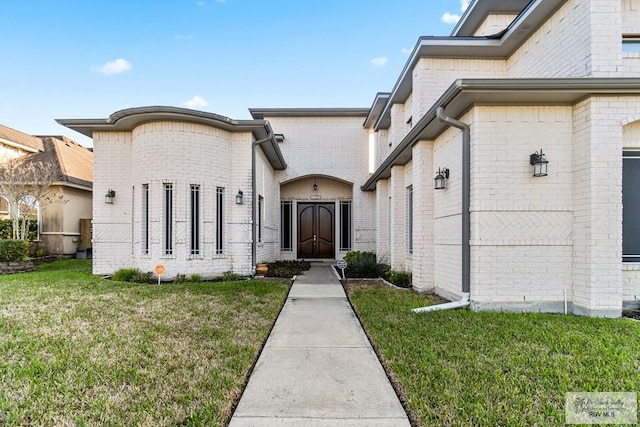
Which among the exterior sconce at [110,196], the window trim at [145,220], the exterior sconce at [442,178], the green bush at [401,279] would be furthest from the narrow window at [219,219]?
the exterior sconce at [442,178]

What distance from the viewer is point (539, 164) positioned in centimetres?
470

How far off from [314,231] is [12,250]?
9710 millimetres

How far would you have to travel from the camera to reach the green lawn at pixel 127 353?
7.66 feet

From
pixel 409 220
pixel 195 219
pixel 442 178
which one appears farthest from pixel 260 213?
pixel 442 178

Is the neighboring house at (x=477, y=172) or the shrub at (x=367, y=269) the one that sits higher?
the neighboring house at (x=477, y=172)

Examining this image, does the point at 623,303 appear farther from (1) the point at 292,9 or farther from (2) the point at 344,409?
(1) the point at 292,9

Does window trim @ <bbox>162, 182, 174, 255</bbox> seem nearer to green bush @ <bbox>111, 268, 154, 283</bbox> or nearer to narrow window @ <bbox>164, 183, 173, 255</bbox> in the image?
narrow window @ <bbox>164, 183, 173, 255</bbox>

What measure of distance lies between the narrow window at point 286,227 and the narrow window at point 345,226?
2122 millimetres

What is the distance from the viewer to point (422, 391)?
8.41 feet

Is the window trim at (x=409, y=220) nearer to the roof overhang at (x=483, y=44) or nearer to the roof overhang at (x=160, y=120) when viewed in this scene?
the roof overhang at (x=483, y=44)

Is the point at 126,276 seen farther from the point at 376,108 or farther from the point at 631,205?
the point at 631,205

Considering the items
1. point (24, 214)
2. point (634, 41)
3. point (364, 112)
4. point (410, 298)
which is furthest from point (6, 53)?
point (634, 41)

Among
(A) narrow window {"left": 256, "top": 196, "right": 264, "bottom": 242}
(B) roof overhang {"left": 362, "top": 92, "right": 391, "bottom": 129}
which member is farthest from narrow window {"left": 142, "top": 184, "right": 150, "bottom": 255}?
(B) roof overhang {"left": 362, "top": 92, "right": 391, "bottom": 129}

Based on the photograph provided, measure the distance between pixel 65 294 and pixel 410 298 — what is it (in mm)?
6516
